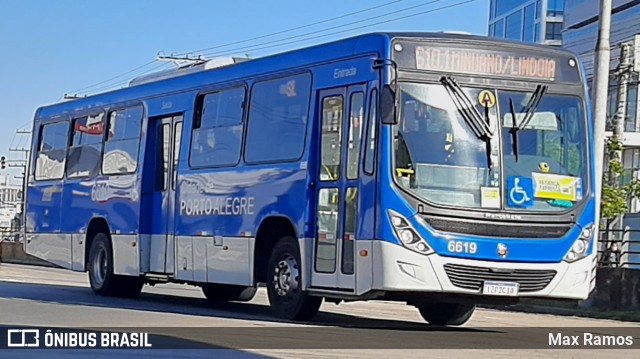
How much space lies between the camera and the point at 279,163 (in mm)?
16062

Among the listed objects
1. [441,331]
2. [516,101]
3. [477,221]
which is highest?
[516,101]

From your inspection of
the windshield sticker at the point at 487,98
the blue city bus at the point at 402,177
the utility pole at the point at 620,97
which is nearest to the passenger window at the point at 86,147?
the blue city bus at the point at 402,177

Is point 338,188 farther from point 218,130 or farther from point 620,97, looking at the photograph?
point 620,97

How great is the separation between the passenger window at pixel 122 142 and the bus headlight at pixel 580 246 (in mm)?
8210

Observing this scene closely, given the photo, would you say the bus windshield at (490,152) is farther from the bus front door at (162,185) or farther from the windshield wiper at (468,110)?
the bus front door at (162,185)

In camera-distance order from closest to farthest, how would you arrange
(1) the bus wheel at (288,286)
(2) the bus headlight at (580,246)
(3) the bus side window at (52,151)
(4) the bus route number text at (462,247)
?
(4) the bus route number text at (462,247), (2) the bus headlight at (580,246), (1) the bus wheel at (288,286), (3) the bus side window at (52,151)

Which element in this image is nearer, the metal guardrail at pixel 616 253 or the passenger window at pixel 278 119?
the passenger window at pixel 278 119

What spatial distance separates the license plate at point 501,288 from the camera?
13984 mm

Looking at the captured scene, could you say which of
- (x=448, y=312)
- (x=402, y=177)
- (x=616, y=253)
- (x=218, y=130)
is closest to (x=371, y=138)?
→ (x=402, y=177)

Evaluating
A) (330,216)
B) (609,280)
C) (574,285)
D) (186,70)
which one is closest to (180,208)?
(186,70)

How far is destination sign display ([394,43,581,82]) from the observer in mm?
14266

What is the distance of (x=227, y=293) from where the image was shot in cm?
2055

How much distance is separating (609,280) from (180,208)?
9.01m

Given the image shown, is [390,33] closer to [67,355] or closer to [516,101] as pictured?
[516,101]
